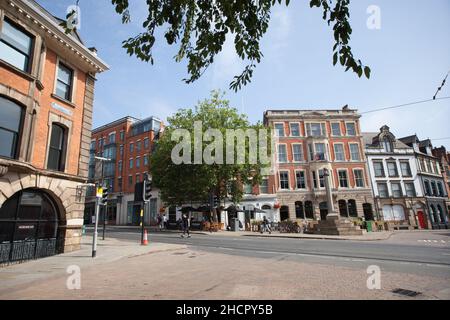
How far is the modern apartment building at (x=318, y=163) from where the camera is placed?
113ft

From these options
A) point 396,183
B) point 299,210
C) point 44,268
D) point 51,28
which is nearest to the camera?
point 44,268

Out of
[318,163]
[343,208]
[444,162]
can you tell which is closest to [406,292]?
[318,163]

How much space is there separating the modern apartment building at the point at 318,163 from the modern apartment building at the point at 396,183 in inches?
70.5

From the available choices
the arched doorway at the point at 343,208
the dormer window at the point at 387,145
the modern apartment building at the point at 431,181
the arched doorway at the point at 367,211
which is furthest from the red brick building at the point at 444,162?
the arched doorway at the point at 343,208

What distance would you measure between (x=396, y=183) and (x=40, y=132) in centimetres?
4084

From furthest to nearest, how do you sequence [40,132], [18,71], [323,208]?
1. [323,208]
2. [40,132]
3. [18,71]

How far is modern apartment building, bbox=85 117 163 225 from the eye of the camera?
44000 mm

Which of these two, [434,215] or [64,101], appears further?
[434,215]

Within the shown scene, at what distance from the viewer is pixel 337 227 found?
2059 cm

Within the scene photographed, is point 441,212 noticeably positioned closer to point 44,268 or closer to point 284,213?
point 284,213

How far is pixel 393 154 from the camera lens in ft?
122
